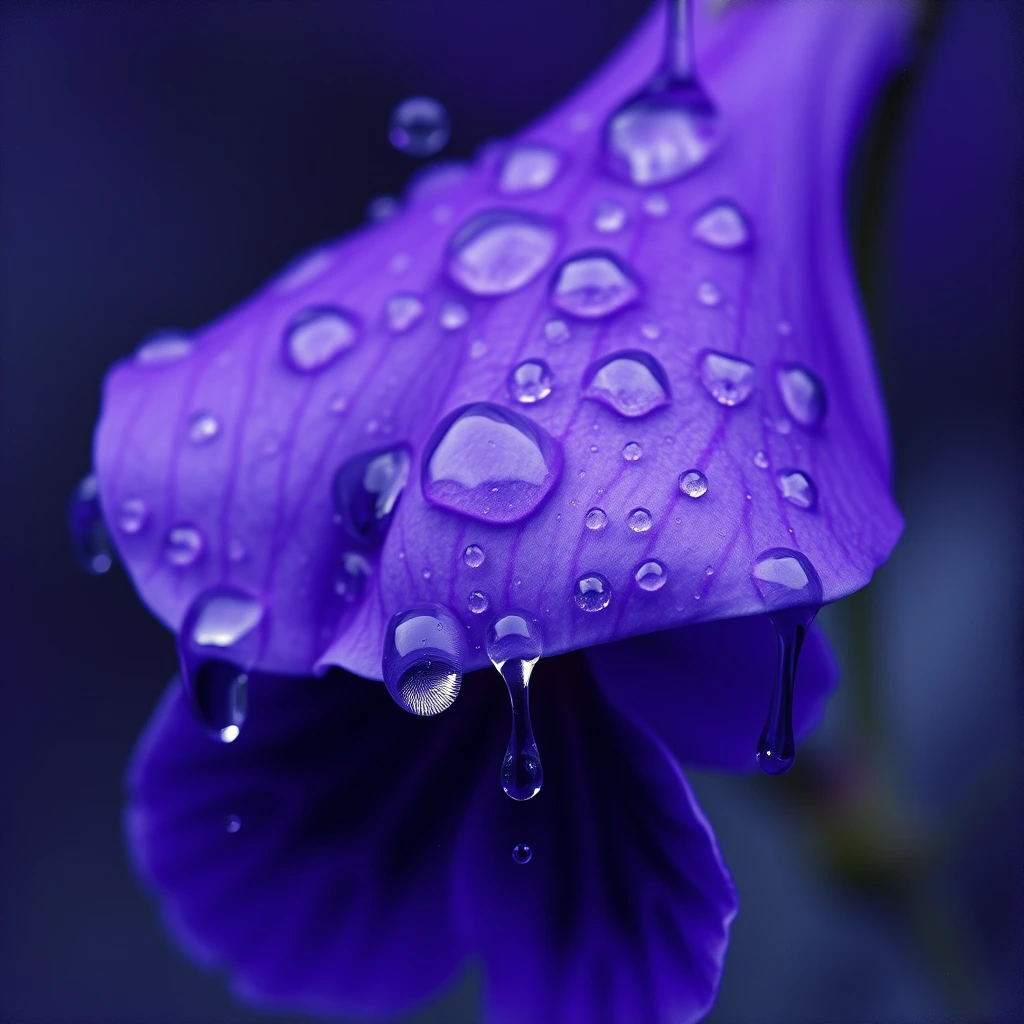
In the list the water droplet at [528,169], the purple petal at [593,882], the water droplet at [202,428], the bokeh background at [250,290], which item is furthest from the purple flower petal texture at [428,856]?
the bokeh background at [250,290]

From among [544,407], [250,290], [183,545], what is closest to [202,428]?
[183,545]

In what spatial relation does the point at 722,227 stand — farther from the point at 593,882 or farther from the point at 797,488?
the point at 593,882

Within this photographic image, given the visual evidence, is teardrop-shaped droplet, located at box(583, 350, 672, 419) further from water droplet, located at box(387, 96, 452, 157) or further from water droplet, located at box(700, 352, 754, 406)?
water droplet, located at box(387, 96, 452, 157)

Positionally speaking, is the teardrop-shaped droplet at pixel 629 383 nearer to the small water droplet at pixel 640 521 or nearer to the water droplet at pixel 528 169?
the small water droplet at pixel 640 521

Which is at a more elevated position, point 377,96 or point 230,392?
point 230,392

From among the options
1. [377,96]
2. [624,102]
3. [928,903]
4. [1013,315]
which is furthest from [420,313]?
[377,96]

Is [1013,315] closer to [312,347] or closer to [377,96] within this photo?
[377,96]

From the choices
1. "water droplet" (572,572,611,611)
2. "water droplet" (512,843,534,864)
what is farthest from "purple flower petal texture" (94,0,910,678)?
"water droplet" (512,843,534,864)
